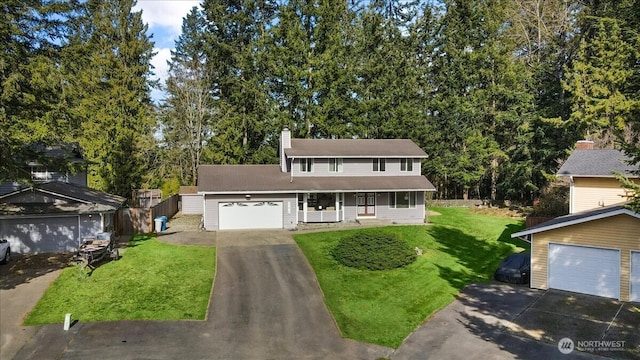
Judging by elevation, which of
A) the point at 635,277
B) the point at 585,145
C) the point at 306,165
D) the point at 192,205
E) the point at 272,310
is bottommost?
the point at 272,310

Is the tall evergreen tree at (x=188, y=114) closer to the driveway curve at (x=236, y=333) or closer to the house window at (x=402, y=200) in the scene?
the house window at (x=402, y=200)

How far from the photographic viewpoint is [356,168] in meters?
34.3

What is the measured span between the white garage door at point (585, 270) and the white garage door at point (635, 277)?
0.47 metres

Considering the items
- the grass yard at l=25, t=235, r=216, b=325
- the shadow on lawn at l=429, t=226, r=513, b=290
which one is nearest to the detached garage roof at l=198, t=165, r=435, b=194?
the shadow on lawn at l=429, t=226, r=513, b=290

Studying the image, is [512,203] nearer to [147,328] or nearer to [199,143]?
[199,143]

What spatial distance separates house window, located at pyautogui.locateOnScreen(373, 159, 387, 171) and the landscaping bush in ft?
38.2

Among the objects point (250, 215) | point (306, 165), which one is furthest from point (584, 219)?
point (250, 215)

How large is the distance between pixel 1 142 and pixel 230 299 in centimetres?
1101

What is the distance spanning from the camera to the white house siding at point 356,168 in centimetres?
3351

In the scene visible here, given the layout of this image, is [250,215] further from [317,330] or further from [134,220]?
[317,330]

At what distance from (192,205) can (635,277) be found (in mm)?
32057

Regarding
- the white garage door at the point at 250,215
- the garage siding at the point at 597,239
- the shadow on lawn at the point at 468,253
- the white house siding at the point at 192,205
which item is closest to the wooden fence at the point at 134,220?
the white garage door at the point at 250,215

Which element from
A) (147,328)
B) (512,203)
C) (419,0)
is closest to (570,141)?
(512,203)

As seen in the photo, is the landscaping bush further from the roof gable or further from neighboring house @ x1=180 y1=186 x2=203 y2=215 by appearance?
neighboring house @ x1=180 y1=186 x2=203 y2=215
